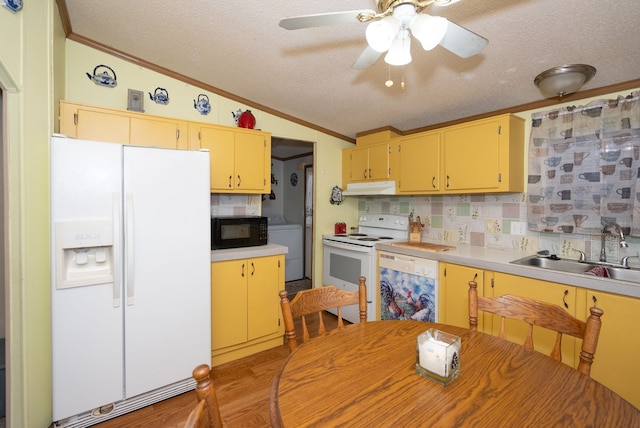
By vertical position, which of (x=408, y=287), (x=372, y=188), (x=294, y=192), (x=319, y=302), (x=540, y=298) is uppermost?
(x=294, y=192)

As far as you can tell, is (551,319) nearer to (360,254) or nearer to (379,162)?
(360,254)

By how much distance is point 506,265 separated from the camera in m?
2.04

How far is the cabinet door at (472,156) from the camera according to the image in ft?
7.84

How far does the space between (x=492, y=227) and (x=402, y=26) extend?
2224mm

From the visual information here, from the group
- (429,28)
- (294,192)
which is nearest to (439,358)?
(429,28)

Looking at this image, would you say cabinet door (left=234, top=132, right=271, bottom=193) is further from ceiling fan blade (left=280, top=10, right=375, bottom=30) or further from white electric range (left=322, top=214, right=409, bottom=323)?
ceiling fan blade (left=280, top=10, right=375, bottom=30)

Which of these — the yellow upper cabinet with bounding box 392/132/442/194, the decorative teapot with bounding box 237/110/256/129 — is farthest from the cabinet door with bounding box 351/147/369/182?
the decorative teapot with bounding box 237/110/256/129

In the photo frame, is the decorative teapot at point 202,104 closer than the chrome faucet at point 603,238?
No

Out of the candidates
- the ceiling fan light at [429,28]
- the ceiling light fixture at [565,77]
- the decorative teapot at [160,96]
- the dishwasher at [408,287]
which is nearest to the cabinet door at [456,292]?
the dishwasher at [408,287]

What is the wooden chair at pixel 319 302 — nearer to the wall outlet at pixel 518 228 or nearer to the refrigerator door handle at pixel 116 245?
the refrigerator door handle at pixel 116 245

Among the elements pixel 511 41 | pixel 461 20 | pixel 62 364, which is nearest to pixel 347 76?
pixel 461 20

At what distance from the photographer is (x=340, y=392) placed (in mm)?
832

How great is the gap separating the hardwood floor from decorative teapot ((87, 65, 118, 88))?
2.50 metres

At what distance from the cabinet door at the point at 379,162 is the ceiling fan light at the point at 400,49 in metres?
1.97
